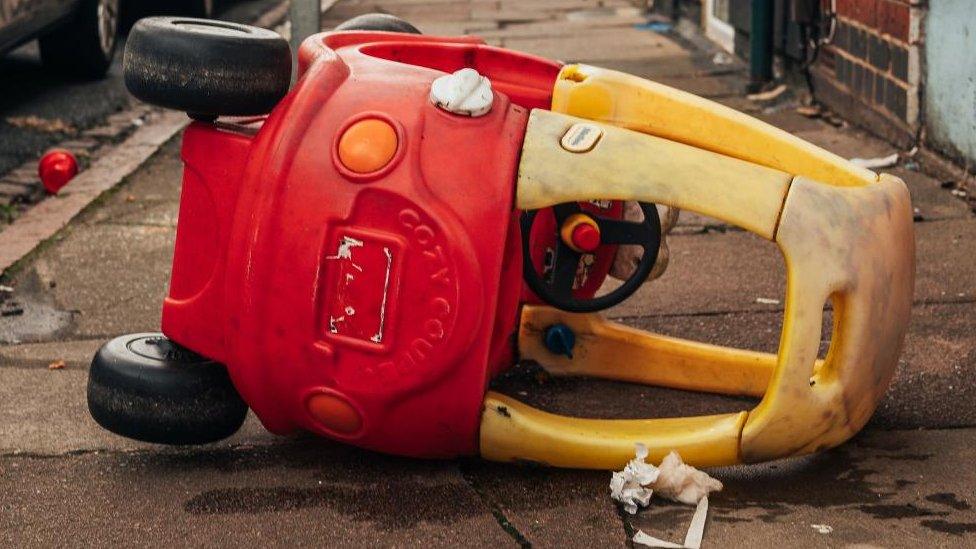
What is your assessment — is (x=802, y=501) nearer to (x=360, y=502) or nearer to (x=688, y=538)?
(x=688, y=538)

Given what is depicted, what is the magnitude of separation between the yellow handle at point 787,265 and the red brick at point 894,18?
11.3ft

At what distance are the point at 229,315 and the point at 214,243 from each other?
0.19 meters

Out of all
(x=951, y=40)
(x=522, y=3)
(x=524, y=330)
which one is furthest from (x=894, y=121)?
(x=522, y=3)

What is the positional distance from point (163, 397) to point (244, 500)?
1.02 ft

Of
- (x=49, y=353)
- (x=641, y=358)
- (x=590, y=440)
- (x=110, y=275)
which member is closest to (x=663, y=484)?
(x=590, y=440)

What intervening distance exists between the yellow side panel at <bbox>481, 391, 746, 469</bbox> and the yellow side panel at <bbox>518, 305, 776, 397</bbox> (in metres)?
0.56

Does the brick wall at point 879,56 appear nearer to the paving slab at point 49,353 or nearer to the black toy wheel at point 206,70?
the paving slab at point 49,353

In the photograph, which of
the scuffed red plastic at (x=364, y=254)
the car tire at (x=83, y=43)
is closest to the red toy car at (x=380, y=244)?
the scuffed red plastic at (x=364, y=254)

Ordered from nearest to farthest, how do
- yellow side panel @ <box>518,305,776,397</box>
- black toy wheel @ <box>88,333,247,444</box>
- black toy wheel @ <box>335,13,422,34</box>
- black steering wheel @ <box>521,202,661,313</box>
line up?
black toy wheel @ <box>88,333,247,444</box>, black steering wheel @ <box>521,202,661,313</box>, yellow side panel @ <box>518,305,776,397</box>, black toy wheel @ <box>335,13,422,34</box>

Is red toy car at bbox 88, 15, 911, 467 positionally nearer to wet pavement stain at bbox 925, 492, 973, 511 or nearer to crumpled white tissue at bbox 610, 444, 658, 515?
crumpled white tissue at bbox 610, 444, 658, 515

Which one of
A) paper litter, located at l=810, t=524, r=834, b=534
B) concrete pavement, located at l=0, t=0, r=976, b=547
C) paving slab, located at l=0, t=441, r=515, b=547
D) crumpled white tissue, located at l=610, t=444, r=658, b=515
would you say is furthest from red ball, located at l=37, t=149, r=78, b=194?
paper litter, located at l=810, t=524, r=834, b=534

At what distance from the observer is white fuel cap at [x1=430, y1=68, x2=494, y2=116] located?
9.85 feet

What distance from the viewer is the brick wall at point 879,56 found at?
6.42 meters

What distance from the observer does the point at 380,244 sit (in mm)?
2969
